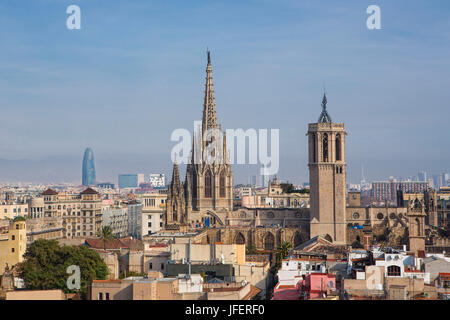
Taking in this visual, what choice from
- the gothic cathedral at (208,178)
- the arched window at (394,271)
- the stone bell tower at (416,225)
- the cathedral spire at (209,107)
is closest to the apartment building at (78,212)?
the gothic cathedral at (208,178)

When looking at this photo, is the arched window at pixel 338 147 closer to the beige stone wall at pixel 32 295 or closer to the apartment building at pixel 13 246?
the apartment building at pixel 13 246

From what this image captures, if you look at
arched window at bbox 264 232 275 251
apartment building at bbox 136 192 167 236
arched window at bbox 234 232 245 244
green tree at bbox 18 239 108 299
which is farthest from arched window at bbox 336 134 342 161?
green tree at bbox 18 239 108 299

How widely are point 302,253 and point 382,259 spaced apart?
11986mm

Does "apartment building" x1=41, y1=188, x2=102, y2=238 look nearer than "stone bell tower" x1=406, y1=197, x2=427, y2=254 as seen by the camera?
No

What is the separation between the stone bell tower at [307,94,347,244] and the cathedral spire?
18136mm

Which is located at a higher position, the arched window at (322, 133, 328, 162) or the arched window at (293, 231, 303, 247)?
the arched window at (322, 133, 328, 162)

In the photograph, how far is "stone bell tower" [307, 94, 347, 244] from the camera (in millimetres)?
76438

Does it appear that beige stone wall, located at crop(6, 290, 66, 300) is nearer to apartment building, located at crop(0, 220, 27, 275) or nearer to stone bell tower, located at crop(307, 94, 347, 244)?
apartment building, located at crop(0, 220, 27, 275)

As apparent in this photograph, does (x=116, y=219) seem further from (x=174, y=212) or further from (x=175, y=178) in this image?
(x=174, y=212)

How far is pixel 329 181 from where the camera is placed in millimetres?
76562

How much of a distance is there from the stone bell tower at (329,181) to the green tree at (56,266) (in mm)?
35194

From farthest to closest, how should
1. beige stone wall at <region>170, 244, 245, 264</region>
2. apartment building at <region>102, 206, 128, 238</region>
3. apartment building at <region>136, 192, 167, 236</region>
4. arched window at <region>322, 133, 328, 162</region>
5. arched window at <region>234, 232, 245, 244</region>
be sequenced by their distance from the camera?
apartment building at <region>102, 206, 128, 238</region>, apartment building at <region>136, 192, 167, 236</region>, arched window at <region>234, 232, 245, 244</region>, arched window at <region>322, 133, 328, 162</region>, beige stone wall at <region>170, 244, 245, 264</region>

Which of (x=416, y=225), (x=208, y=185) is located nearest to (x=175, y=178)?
(x=208, y=185)

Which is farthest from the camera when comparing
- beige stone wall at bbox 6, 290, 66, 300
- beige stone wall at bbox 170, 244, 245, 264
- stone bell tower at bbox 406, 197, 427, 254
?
stone bell tower at bbox 406, 197, 427, 254
